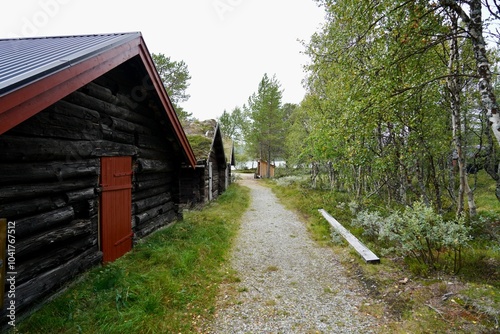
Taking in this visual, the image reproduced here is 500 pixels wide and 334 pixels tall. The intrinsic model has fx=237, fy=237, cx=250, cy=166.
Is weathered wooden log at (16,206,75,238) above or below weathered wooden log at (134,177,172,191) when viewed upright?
below

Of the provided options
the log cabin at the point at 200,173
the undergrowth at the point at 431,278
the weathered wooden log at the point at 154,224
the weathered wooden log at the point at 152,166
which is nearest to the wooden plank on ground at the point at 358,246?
the undergrowth at the point at 431,278

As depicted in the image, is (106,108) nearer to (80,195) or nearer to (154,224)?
(80,195)

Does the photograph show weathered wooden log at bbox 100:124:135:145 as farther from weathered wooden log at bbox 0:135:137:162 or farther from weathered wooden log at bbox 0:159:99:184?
weathered wooden log at bbox 0:159:99:184

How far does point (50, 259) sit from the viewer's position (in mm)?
3457

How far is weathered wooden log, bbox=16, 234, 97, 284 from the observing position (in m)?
3.04

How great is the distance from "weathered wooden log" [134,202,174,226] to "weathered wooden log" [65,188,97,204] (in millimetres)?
1665

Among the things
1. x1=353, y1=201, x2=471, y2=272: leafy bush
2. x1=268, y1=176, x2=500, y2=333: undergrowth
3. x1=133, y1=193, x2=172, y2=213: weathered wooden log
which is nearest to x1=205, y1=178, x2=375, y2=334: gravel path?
x1=268, y1=176, x2=500, y2=333: undergrowth

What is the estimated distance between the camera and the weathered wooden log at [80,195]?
386cm

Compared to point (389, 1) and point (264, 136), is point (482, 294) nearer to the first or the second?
point (389, 1)

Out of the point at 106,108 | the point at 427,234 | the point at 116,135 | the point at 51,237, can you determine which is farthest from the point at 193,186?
the point at 427,234

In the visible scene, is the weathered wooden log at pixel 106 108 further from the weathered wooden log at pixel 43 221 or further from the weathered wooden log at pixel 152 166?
the weathered wooden log at pixel 43 221

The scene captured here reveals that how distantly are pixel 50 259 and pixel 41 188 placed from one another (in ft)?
3.45

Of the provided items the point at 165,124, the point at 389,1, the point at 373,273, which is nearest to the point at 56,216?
the point at 165,124

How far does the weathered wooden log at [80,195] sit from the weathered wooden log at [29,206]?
0.33 feet
